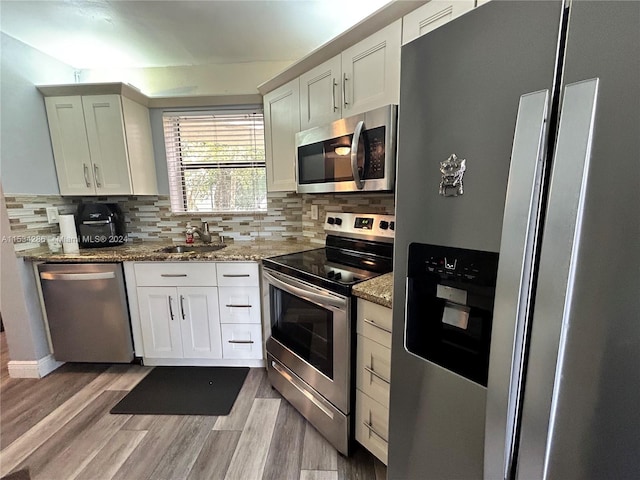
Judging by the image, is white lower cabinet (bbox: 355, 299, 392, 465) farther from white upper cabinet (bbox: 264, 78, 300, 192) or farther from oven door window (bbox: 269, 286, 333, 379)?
white upper cabinet (bbox: 264, 78, 300, 192)

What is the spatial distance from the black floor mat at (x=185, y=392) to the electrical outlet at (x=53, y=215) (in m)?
1.44

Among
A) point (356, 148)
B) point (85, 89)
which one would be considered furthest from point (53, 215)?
point (356, 148)

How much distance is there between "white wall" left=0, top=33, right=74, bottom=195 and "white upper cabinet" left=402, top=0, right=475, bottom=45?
2.63 m

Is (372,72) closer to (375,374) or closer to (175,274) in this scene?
(375,374)

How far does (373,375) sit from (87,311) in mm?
2167

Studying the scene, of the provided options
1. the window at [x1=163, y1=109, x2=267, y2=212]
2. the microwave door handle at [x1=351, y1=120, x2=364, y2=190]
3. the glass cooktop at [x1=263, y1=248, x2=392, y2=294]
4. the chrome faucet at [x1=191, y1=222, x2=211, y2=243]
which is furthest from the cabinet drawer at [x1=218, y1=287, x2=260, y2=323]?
the microwave door handle at [x1=351, y1=120, x2=364, y2=190]

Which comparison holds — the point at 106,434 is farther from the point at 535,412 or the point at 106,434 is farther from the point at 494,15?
the point at 494,15

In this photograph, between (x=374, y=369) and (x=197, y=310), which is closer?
(x=374, y=369)

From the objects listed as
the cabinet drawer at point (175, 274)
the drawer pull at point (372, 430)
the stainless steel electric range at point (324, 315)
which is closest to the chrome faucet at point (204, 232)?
the cabinet drawer at point (175, 274)

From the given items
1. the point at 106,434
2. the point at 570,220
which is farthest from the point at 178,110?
the point at 570,220

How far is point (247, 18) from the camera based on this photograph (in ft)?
5.78

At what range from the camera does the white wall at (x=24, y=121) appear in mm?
1969

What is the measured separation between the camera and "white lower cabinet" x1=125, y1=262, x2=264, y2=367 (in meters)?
2.09

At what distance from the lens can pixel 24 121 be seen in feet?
6.88
